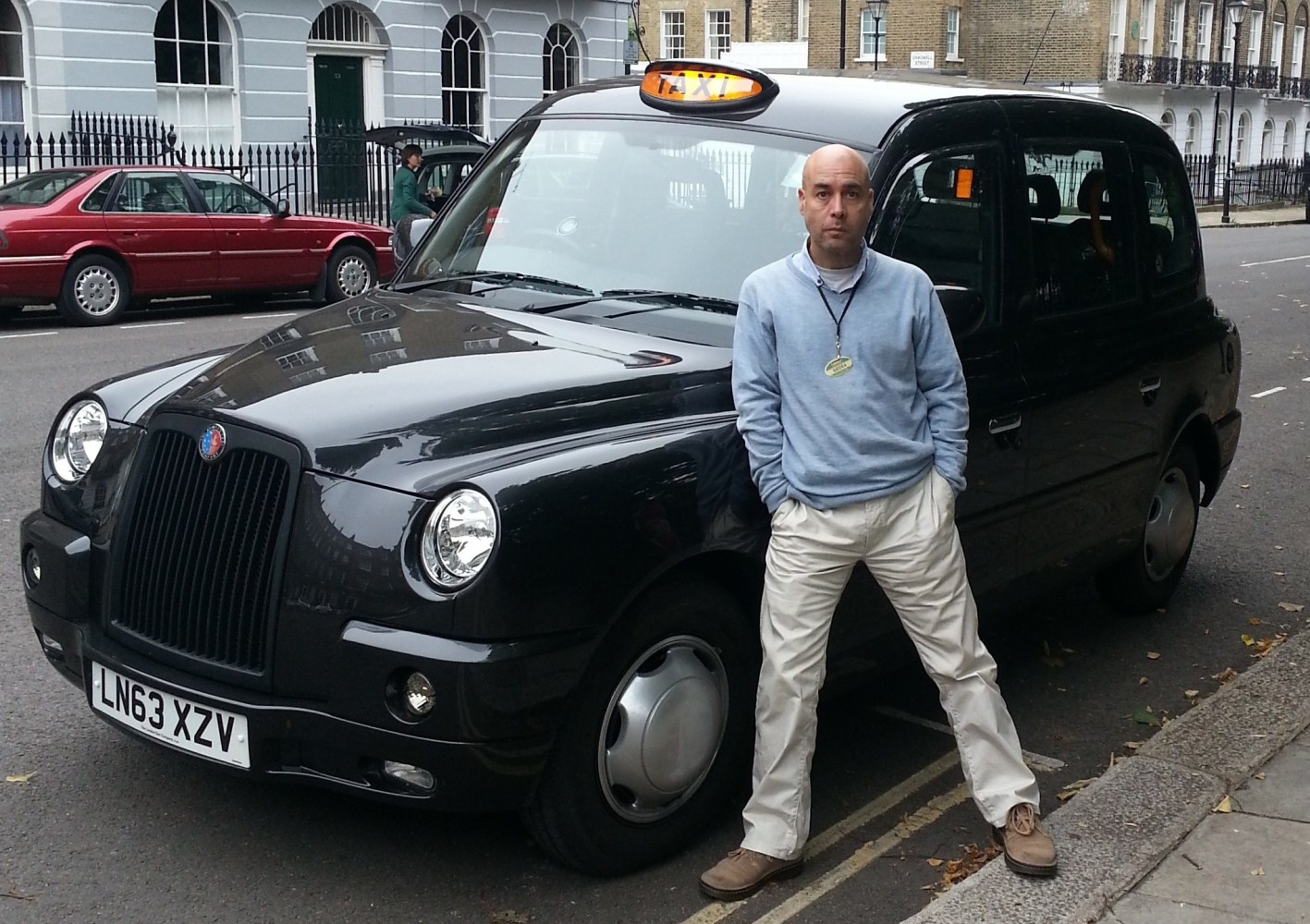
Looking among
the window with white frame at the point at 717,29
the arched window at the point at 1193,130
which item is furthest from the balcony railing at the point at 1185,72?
the window with white frame at the point at 717,29

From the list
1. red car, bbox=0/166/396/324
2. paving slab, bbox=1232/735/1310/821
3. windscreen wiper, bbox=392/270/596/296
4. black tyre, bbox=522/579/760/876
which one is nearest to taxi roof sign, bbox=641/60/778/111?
windscreen wiper, bbox=392/270/596/296

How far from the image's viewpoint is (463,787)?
3512 millimetres

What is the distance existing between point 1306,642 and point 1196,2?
59065mm

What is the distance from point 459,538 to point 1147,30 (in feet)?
188

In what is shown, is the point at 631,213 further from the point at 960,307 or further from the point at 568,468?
the point at 568,468

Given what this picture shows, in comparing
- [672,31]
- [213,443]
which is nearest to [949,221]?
Result: [213,443]

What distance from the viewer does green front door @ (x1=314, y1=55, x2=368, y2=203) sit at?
88.3 ft

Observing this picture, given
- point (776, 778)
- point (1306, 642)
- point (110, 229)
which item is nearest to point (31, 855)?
point (776, 778)

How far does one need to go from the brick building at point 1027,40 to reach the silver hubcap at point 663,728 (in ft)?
157

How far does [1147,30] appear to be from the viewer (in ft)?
183

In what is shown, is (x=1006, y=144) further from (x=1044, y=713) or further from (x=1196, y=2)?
(x=1196, y=2)

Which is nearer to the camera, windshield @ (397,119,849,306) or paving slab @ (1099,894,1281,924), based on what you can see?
paving slab @ (1099,894,1281,924)

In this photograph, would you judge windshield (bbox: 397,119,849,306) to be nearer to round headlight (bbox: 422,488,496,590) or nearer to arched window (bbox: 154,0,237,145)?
round headlight (bbox: 422,488,496,590)

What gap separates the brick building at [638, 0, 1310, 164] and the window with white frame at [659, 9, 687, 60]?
5 centimetres
